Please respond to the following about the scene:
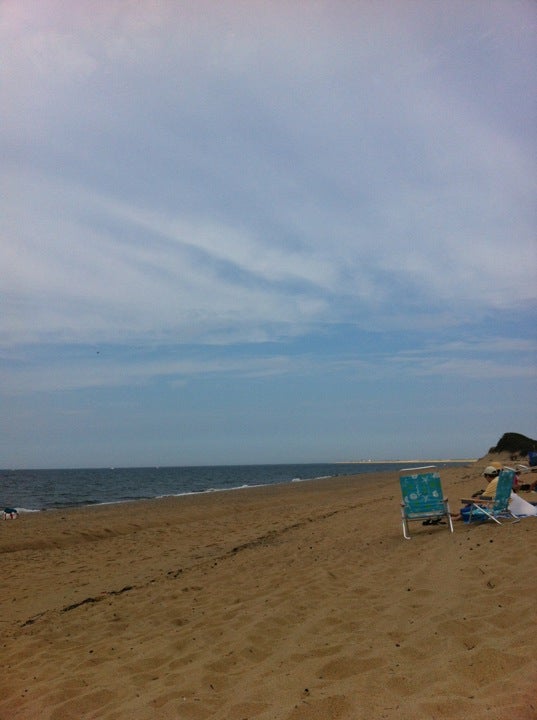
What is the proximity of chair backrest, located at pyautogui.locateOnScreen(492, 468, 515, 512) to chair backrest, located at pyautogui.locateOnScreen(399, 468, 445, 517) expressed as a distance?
833 mm

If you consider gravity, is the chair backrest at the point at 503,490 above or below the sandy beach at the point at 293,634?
above

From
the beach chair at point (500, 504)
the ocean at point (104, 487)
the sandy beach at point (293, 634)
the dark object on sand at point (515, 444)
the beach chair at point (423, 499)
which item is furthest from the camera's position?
the dark object on sand at point (515, 444)

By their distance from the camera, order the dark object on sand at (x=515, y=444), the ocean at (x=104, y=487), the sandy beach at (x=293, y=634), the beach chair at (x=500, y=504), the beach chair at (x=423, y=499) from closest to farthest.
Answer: the sandy beach at (x=293, y=634) < the beach chair at (x=500, y=504) < the beach chair at (x=423, y=499) < the ocean at (x=104, y=487) < the dark object on sand at (x=515, y=444)

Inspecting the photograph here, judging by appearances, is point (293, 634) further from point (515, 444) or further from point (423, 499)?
point (515, 444)

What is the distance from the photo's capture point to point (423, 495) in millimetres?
8305

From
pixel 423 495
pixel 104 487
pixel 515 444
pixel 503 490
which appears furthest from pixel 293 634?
pixel 515 444

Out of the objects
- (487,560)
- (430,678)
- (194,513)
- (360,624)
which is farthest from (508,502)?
(194,513)

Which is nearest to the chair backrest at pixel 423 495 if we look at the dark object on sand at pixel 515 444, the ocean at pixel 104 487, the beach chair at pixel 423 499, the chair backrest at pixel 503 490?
the beach chair at pixel 423 499

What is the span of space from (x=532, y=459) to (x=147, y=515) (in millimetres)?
13589

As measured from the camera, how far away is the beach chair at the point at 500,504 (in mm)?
8031

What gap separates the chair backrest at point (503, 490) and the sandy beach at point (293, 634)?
2.08 feet

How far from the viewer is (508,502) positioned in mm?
8391

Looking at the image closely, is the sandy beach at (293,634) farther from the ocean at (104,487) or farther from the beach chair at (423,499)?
the ocean at (104,487)

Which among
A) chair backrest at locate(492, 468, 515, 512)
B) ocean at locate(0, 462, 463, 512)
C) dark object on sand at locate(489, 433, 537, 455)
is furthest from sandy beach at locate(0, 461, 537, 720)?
dark object on sand at locate(489, 433, 537, 455)
